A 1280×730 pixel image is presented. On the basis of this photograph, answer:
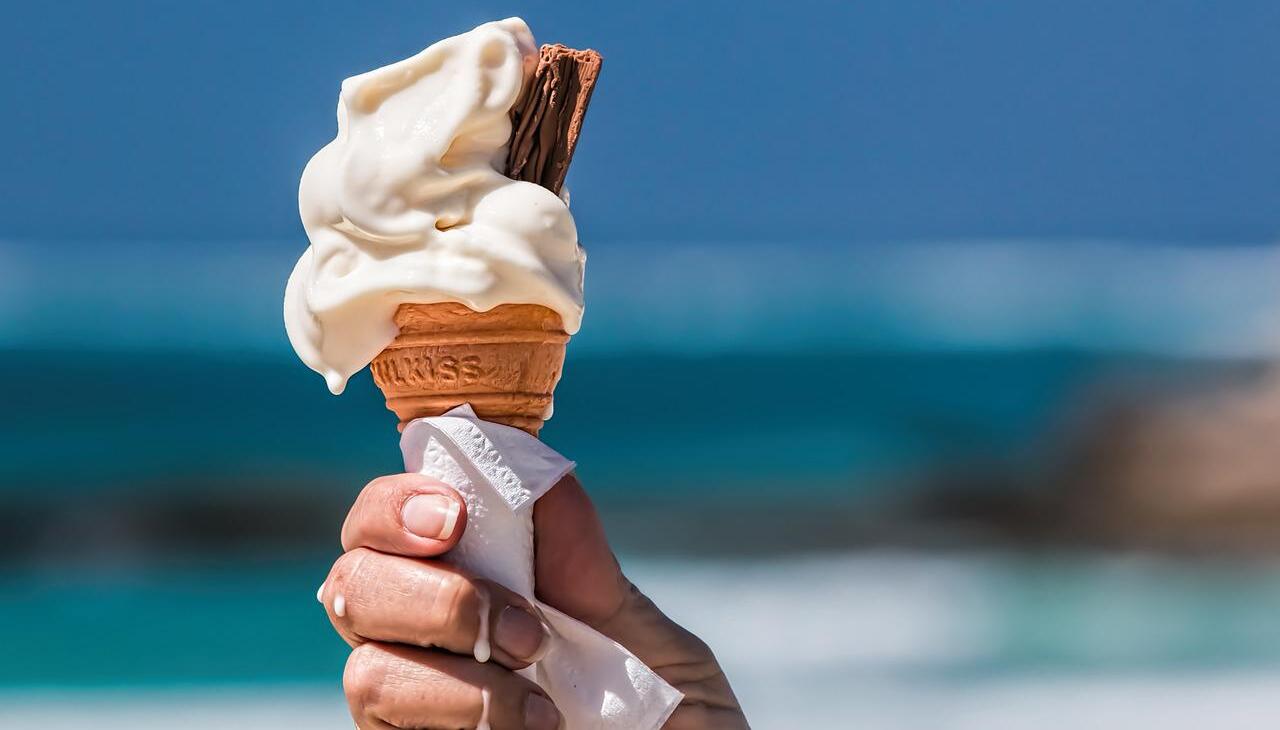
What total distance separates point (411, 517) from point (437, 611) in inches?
4.1

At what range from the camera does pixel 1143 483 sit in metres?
5.68

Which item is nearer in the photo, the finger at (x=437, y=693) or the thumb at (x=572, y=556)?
the finger at (x=437, y=693)

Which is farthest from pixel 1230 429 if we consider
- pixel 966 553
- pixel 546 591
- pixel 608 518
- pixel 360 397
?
pixel 546 591

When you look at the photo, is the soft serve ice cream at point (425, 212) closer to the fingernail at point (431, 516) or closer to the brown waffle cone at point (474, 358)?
the brown waffle cone at point (474, 358)

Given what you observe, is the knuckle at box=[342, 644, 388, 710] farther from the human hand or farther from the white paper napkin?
the white paper napkin

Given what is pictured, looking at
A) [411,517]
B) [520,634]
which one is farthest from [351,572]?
[520,634]

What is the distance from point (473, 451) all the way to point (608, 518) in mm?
4594

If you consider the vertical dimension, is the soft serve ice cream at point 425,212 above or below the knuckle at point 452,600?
above

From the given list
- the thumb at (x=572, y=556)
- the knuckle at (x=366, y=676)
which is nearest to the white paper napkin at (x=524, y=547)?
the thumb at (x=572, y=556)

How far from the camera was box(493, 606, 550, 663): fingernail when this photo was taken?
135 cm

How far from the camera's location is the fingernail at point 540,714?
4.42 ft

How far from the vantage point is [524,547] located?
1442 mm

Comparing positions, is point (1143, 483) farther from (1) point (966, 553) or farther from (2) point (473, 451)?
(2) point (473, 451)

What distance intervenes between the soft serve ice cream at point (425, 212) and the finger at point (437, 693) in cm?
31
